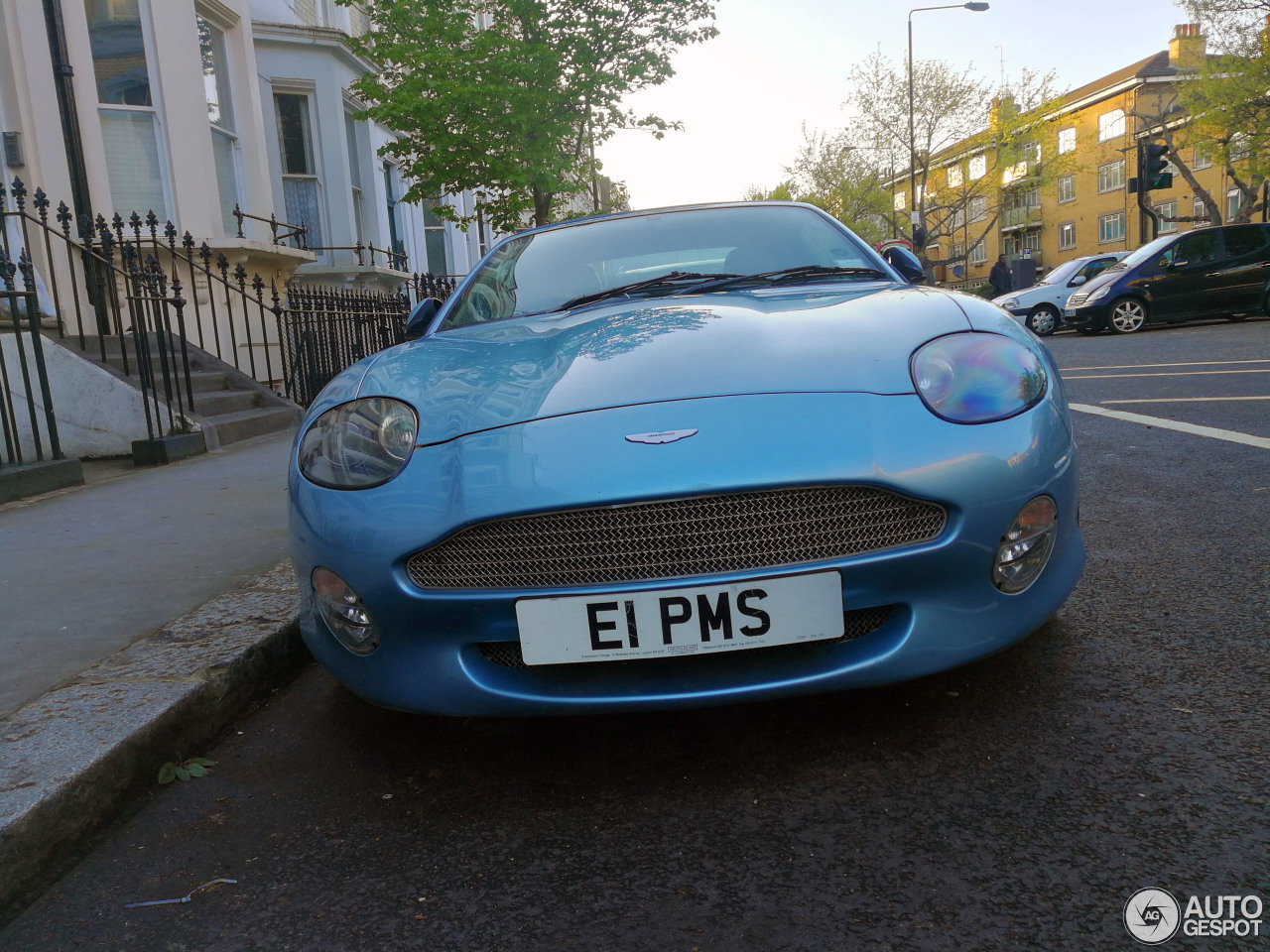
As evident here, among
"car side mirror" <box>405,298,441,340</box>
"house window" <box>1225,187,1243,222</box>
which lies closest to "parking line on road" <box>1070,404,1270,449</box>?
"car side mirror" <box>405,298,441,340</box>

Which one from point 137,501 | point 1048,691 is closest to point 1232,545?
point 1048,691

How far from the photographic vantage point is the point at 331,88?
50.9ft

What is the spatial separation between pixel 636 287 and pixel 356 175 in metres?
15.6

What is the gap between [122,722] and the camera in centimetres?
212

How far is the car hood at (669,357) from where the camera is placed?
2.06 m

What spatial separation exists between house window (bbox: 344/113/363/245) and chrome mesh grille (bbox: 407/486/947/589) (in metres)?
16.1

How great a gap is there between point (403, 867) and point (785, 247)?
235cm

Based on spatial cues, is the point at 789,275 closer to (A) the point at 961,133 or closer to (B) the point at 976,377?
(B) the point at 976,377

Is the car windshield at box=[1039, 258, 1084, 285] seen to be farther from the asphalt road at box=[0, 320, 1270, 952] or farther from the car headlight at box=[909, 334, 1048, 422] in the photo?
the car headlight at box=[909, 334, 1048, 422]

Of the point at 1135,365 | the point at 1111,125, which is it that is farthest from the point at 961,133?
the point at 1135,365

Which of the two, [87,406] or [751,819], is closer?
[751,819]

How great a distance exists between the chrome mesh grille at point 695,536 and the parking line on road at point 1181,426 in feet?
12.4

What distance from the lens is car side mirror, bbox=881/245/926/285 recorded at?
328 centimetres

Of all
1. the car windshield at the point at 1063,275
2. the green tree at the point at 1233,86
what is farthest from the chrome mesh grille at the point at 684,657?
the green tree at the point at 1233,86
